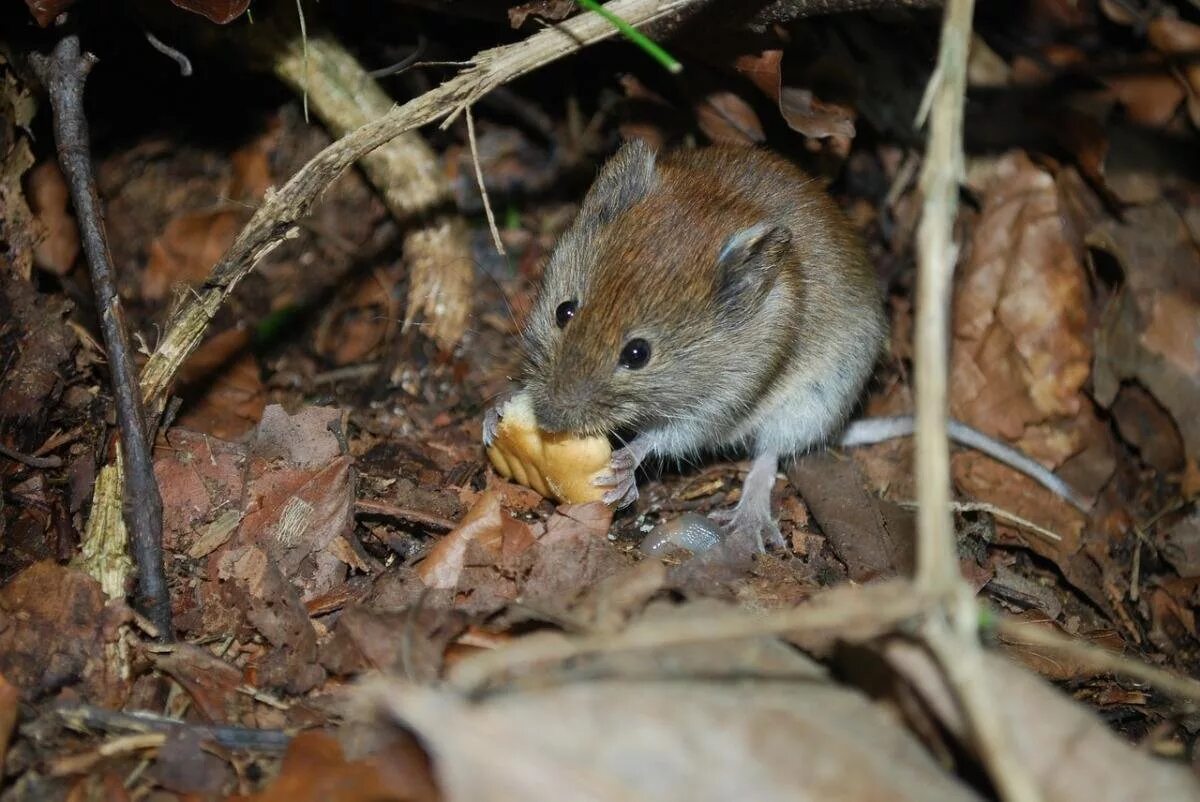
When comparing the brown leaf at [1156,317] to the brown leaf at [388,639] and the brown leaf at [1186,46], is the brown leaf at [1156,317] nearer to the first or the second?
the brown leaf at [1186,46]

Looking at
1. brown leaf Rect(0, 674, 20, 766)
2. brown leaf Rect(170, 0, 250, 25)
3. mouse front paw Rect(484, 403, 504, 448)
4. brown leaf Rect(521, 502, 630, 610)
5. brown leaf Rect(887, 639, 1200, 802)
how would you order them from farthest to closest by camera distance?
mouse front paw Rect(484, 403, 504, 448)
brown leaf Rect(170, 0, 250, 25)
brown leaf Rect(521, 502, 630, 610)
brown leaf Rect(0, 674, 20, 766)
brown leaf Rect(887, 639, 1200, 802)

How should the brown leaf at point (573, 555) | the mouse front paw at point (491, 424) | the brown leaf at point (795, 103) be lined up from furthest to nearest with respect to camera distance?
the brown leaf at point (795, 103)
the mouse front paw at point (491, 424)
the brown leaf at point (573, 555)

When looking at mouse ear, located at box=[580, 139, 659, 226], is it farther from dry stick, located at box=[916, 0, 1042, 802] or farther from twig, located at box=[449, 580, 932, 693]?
twig, located at box=[449, 580, 932, 693]

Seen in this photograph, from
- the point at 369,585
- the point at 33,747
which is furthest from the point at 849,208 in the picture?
the point at 33,747

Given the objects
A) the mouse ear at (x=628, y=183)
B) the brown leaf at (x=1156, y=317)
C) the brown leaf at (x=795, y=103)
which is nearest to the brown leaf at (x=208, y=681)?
the mouse ear at (x=628, y=183)

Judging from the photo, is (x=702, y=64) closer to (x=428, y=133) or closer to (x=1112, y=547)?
(x=428, y=133)

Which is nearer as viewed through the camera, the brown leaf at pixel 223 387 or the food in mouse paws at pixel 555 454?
the food in mouse paws at pixel 555 454

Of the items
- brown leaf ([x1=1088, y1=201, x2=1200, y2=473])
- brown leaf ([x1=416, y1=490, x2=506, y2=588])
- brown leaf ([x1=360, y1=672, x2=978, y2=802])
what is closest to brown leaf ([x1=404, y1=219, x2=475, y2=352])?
brown leaf ([x1=416, y1=490, x2=506, y2=588])
